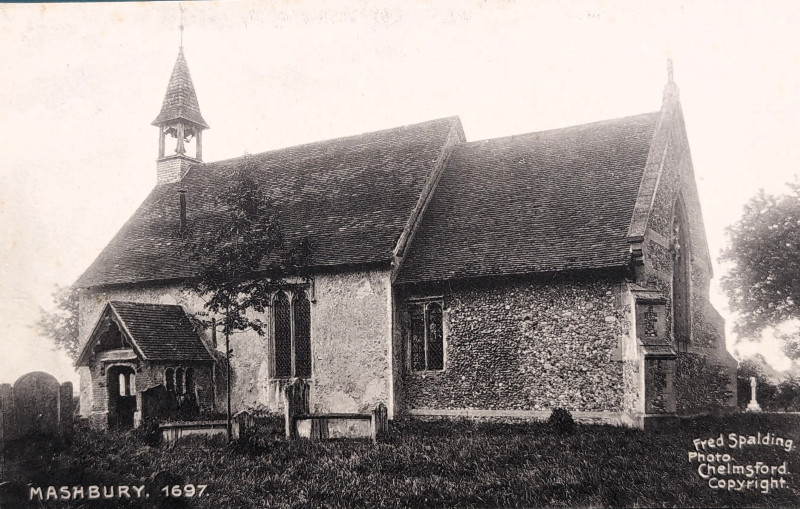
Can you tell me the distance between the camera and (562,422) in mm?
15688

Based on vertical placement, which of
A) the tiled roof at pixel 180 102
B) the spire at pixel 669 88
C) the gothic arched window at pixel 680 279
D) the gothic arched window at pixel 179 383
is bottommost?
the gothic arched window at pixel 179 383

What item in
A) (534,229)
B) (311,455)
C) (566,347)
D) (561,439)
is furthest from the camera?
(534,229)

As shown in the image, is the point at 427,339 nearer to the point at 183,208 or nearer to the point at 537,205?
the point at 537,205

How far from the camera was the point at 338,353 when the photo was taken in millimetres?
19531

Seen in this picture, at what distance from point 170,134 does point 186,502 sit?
2113 centimetres

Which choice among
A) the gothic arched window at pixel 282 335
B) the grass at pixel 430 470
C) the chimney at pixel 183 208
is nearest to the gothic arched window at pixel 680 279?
the grass at pixel 430 470

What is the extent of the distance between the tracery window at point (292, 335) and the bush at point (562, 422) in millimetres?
7250

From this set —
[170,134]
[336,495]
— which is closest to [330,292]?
[336,495]

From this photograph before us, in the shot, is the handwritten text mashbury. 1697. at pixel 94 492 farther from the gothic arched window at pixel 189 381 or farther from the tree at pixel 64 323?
the tree at pixel 64 323

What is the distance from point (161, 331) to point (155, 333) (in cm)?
32

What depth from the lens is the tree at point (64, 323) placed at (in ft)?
129

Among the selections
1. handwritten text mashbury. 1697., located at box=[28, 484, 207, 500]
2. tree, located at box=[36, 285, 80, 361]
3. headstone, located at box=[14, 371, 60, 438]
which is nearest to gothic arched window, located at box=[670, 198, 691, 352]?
handwritten text mashbury. 1697., located at box=[28, 484, 207, 500]

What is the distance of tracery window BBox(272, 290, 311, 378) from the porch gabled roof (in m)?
2.11

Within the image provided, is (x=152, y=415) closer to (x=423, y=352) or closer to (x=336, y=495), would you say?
(x=423, y=352)
